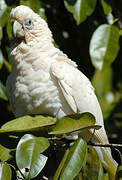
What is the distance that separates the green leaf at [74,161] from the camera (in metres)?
1.35

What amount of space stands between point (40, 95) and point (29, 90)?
0.06 meters

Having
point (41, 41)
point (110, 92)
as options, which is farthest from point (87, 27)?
point (110, 92)

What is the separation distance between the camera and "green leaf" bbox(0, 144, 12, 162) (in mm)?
1461

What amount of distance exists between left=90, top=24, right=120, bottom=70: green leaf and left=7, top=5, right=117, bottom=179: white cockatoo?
0.24 m

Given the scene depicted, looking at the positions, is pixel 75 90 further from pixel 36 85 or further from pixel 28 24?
pixel 28 24

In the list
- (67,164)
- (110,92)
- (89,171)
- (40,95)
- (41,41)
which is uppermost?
(41,41)

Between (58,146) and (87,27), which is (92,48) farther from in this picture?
(58,146)

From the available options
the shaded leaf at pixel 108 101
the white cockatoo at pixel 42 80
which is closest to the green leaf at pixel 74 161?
the white cockatoo at pixel 42 80

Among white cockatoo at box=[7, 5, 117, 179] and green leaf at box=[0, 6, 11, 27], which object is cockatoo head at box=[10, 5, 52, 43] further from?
green leaf at box=[0, 6, 11, 27]

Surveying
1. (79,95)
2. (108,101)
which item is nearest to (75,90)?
(79,95)

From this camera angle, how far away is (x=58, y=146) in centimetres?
172

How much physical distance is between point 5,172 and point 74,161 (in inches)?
10.2

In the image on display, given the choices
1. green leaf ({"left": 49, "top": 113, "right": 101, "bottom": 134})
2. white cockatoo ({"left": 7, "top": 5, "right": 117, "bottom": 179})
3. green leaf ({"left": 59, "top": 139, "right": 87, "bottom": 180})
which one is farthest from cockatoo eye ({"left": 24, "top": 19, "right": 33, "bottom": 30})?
green leaf ({"left": 59, "top": 139, "right": 87, "bottom": 180})

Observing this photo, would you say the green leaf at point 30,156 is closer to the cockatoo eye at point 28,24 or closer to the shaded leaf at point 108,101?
the cockatoo eye at point 28,24
